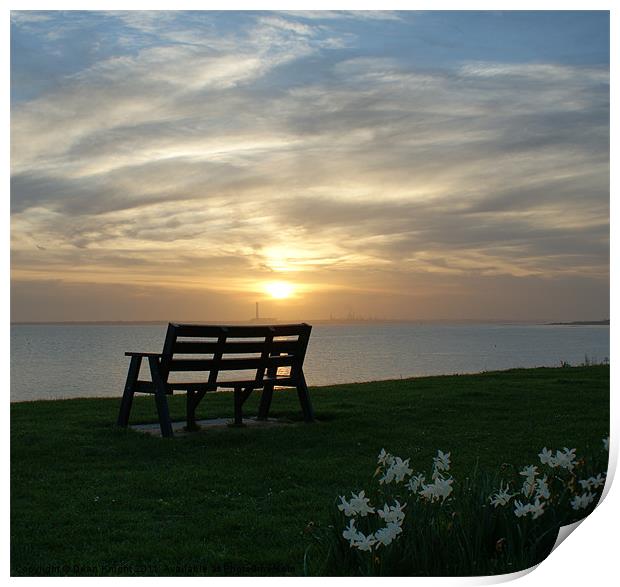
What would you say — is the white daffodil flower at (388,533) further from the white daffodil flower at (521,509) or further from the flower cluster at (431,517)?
the white daffodil flower at (521,509)

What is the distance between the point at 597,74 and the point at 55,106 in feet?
12.6

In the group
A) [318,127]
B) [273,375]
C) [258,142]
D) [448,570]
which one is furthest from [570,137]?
[448,570]

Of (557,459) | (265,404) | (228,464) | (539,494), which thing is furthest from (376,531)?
(265,404)

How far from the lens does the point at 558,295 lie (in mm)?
6168

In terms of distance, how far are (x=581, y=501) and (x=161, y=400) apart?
129 inches

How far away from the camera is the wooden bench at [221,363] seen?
19.0ft

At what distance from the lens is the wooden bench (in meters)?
5.79

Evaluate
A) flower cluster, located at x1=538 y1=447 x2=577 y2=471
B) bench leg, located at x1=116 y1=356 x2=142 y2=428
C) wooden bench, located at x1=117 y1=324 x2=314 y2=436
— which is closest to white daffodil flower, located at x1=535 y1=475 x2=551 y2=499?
flower cluster, located at x1=538 y1=447 x2=577 y2=471

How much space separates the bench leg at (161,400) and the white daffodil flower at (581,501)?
3133 mm

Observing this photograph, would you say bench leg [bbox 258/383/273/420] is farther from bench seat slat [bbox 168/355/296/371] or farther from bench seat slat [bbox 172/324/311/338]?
bench seat slat [bbox 172/324/311/338]

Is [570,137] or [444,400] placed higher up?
[570,137]

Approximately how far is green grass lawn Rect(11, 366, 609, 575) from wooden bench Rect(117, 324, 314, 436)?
0.27m

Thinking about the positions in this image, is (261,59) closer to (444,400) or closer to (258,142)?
(258,142)

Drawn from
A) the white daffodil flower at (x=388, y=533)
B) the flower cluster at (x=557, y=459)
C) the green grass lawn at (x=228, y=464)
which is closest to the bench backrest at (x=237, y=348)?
the green grass lawn at (x=228, y=464)
